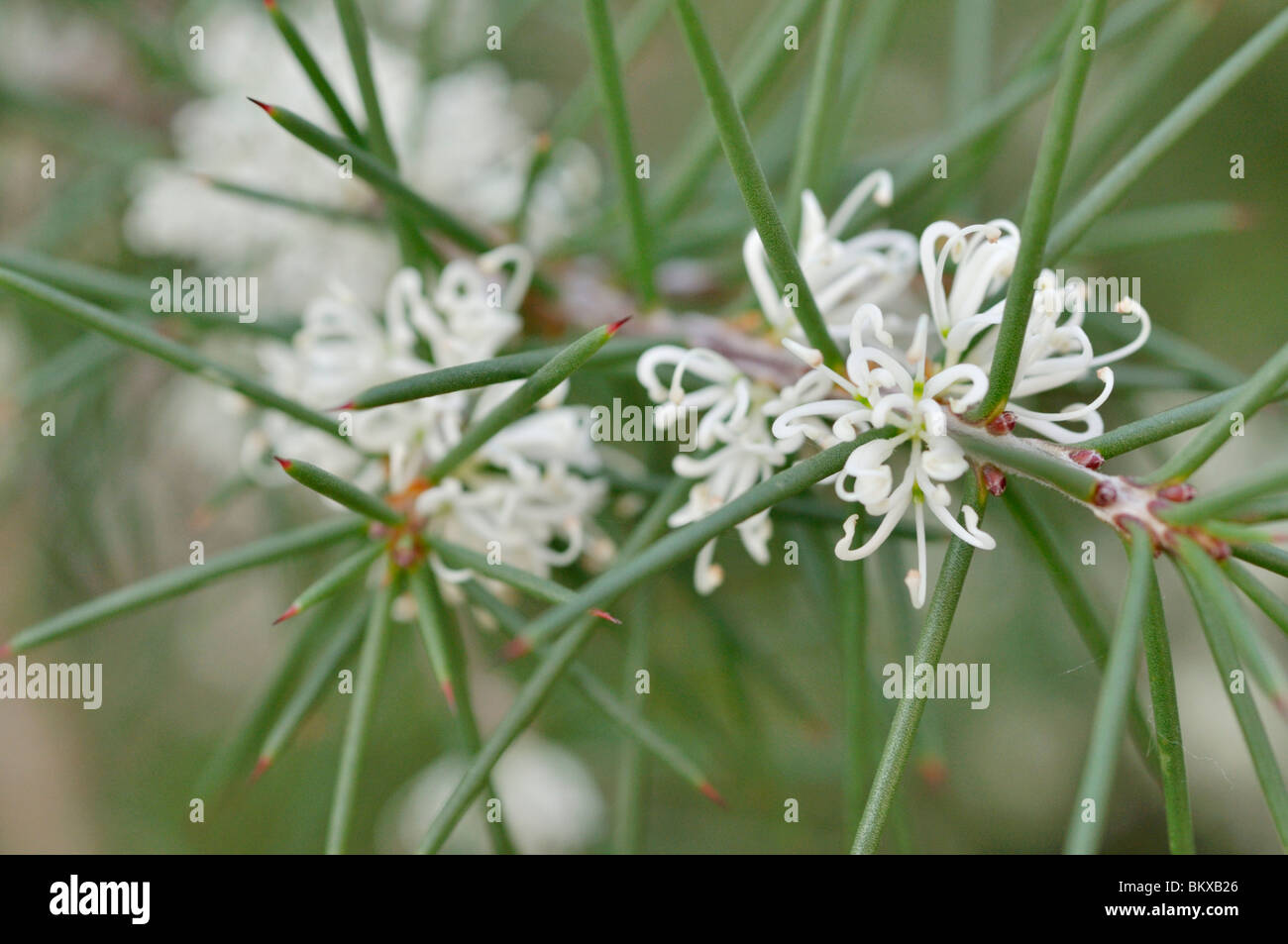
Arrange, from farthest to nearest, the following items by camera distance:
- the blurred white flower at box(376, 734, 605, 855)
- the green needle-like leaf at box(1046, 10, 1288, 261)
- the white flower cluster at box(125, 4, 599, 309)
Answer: the blurred white flower at box(376, 734, 605, 855)
the white flower cluster at box(125, 4, 599, 309)
the green needle-like leaf at box(1046, 10, 1288, 261)

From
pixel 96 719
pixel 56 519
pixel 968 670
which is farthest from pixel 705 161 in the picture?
pixel 96 719

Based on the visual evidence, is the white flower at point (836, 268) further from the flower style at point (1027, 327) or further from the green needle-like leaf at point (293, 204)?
the green needle-like leaf at point (293, 204)

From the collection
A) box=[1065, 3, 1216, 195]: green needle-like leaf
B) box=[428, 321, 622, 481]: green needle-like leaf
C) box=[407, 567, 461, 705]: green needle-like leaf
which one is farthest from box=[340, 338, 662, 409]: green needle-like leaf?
box=[1065, 3, 1216, 195]: green needle-like leaf

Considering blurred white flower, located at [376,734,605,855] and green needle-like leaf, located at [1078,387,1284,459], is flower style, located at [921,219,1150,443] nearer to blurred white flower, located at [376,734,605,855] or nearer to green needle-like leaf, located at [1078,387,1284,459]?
green needle-like leaf, located at [1078,387,1284,459]

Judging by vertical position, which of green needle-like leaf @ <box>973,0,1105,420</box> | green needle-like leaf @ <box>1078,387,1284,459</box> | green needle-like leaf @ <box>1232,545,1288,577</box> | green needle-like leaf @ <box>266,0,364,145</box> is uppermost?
green needle-like leaf @ <box>266,0,364,145</box>

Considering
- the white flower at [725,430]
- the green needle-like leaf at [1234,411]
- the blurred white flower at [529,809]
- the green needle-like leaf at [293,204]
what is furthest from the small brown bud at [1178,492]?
the blurred white flower at [529,809]
